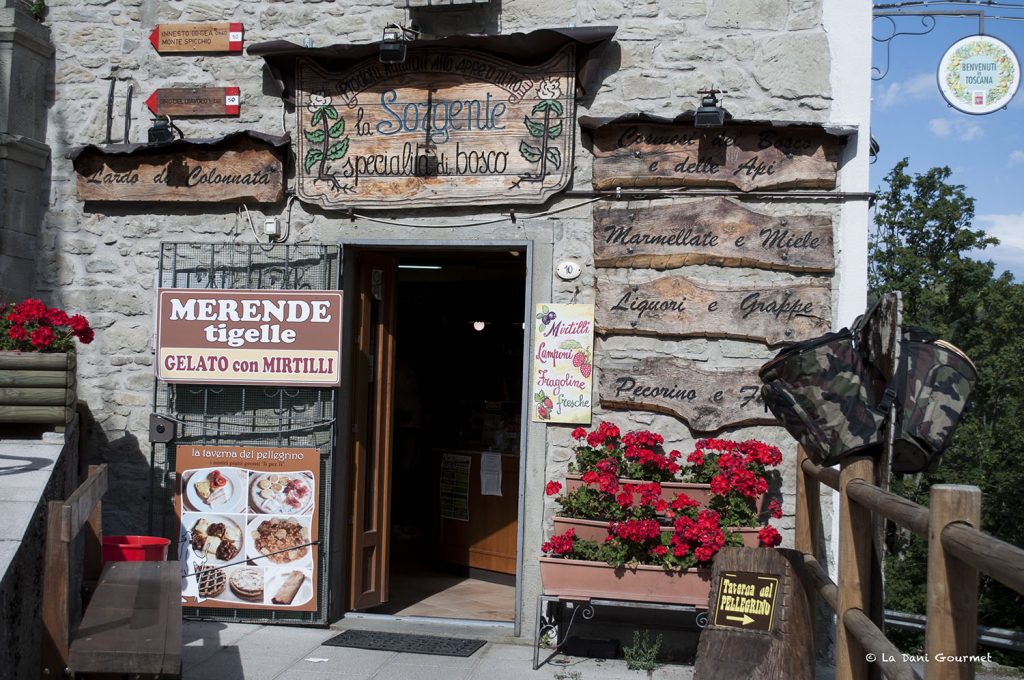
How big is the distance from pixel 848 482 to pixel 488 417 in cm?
535

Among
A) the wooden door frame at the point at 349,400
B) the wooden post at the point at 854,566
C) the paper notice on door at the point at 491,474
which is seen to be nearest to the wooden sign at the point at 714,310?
the wooden door frame at the point at 349,400

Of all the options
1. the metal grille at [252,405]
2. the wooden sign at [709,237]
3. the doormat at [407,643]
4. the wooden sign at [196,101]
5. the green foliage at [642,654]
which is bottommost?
the doormat at [407,643]

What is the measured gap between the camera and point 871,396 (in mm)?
3496

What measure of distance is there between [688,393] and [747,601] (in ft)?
6.52

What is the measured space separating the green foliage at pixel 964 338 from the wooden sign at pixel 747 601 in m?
0.51

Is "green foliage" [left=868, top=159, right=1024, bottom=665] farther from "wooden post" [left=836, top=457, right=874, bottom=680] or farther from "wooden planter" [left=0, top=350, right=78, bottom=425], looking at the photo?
"wooden planter" [left=0, top=350, right=78, bottom=425]

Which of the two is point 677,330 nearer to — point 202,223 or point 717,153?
point 717,153

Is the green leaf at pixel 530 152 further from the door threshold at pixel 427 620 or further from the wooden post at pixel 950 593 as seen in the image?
the wooden post at pixel 950 593

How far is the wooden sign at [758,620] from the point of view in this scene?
13.1 ft

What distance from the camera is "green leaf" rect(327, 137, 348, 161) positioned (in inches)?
255

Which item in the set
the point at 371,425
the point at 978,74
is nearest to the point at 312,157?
the point at 371,425

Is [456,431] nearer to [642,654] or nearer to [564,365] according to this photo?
[564,365]

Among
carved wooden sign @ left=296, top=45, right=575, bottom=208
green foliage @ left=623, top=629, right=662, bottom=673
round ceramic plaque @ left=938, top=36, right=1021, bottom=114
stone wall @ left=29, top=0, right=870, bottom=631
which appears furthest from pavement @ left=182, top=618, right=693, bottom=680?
round ceramic plaque @ left=938, top=36, right=1021, bottom=114

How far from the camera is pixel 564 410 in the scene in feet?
20.0
